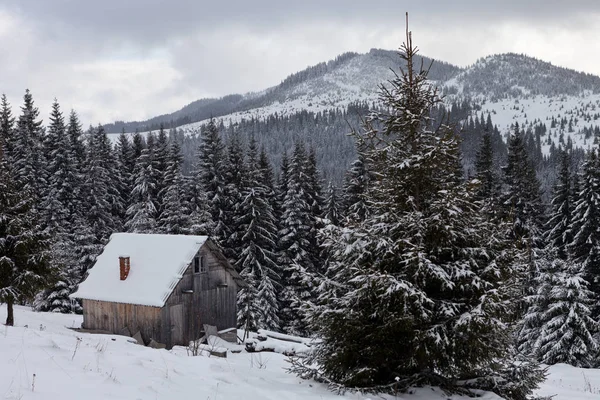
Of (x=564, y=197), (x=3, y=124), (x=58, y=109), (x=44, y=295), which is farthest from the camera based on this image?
(x=3, y=124)

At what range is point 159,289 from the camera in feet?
83.6

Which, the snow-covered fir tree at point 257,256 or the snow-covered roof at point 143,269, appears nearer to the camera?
the snow-covered roof at point 143,269

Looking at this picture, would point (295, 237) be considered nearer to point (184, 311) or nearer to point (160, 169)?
point (160, 169)

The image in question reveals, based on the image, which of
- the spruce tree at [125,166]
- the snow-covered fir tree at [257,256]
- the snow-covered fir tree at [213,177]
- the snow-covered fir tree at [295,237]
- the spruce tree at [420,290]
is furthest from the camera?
the spruce tree at [125,166]

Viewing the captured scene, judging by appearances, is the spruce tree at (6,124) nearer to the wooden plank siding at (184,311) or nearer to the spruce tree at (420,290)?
the wooden plank siding at (184,311)

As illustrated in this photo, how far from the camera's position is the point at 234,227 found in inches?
1772

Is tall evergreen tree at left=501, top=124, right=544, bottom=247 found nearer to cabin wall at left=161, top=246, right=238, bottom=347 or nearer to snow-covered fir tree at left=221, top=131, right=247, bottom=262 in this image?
snow-covered fir tree at left=221, top=131, right=247, bottom=262

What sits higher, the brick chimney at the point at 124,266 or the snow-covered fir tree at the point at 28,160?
the snow-covered fir tree at the point at 28,160

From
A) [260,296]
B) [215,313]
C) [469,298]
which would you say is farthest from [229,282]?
[469,298]

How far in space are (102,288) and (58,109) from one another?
114 feet

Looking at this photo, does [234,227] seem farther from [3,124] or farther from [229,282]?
[3,124]

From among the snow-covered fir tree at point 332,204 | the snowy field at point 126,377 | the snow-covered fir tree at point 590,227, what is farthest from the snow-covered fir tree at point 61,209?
the snow-covered fir tree at point 590,227

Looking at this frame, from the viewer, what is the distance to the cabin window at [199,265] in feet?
90.9

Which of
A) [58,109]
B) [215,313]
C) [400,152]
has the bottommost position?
[215,313]
